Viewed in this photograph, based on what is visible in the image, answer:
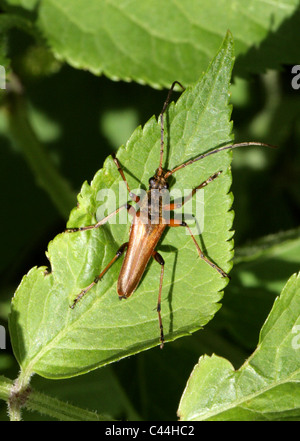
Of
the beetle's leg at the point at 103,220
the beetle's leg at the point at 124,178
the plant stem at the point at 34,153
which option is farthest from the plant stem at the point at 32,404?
the plant stem at the point at 34,153

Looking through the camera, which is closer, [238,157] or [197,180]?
[197,180]

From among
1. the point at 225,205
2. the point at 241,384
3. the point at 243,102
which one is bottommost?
the point at 241,384

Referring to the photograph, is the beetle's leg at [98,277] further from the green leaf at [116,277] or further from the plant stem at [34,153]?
the plant stem at [34,153]

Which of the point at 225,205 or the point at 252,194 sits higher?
the point at 252,194

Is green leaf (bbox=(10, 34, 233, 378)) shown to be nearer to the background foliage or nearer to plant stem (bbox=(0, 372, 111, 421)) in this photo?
plant stem (bbox=(0, 372, 111, 421))

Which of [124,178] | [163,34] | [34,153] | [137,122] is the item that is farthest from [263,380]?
[137,122]

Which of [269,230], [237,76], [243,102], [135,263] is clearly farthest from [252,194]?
[135,263]

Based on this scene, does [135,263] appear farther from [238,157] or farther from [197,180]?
[238,157]
